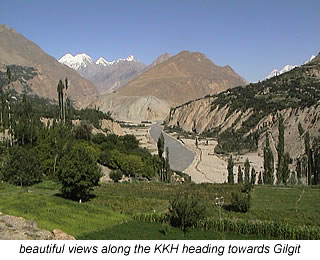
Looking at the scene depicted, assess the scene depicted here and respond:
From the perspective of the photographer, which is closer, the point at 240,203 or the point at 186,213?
the point at 186,213

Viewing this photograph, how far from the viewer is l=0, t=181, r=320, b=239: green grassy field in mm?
23219

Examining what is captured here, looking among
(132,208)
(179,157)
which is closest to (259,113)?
(179,157)

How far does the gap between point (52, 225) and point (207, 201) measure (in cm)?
1631

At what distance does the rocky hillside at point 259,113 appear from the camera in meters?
81.8

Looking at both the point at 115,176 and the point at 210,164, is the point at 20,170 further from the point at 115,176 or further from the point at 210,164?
the point at 210,164

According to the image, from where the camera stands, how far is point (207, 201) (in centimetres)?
3500

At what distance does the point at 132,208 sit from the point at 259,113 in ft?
278

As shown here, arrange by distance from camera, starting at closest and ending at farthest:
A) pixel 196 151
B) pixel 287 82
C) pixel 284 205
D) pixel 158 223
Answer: pixel 158 223, pixel 284 205, pixel 196 151, pixel 287 82

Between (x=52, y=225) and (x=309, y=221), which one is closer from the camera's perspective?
(x=52, y=225)

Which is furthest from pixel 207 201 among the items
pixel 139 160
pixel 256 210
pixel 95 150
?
pixel 95 150

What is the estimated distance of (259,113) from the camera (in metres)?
109

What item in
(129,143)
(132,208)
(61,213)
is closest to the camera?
(61,213)
